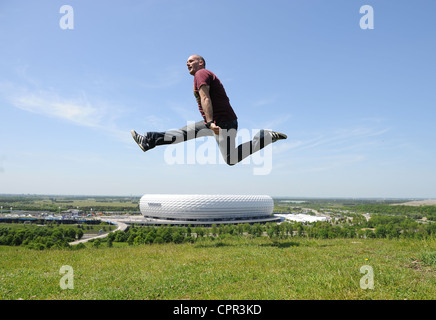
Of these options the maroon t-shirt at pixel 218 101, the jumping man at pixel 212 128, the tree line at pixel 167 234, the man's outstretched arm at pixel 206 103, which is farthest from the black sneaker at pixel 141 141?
the tree line at pixel 167 234

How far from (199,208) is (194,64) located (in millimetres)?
99327

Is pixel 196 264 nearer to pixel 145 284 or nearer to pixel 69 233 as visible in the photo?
pixel 145 284

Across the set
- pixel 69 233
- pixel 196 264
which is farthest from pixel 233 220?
pixel 196 264

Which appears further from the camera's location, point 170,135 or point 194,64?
point 170,135

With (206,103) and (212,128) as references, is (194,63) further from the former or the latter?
(212,128)

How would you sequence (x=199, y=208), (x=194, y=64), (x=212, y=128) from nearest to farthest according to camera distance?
(x=212, y=128), (x=194, y=64), (x=199, y=208)

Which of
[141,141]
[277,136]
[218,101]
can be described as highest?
[218,101]

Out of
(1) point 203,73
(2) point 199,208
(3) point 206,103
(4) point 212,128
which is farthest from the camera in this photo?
(2) point 199,208

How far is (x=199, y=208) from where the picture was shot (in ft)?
337

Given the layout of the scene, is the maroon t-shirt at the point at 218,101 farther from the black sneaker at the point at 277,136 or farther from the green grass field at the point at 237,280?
the green grass field at the point at 237,280

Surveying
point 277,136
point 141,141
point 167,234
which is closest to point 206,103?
point 141,141

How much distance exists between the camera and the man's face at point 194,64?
6.16m
